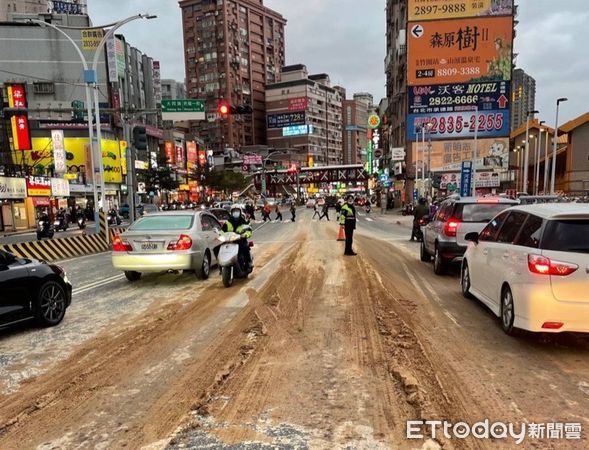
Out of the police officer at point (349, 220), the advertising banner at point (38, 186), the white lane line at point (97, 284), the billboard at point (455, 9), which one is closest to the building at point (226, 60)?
the billboard at point (455, 9)

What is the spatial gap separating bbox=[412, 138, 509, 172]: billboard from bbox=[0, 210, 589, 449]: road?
52.5 metres

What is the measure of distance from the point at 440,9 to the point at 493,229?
2260 inches

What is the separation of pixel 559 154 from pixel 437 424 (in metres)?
54.8

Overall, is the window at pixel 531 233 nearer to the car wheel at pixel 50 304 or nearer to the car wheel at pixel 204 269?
the car wheel at pixel 50 304

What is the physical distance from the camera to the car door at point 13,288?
5785 millimetres

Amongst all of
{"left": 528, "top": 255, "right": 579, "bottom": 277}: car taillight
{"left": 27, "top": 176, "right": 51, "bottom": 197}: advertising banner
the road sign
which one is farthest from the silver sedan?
{"left": 27, "top": 176, "right": 51, "bottom": 197}: advertising banner

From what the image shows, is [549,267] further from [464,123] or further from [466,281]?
[464,123]

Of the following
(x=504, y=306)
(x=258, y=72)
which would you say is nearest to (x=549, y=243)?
(x=504, y=306)

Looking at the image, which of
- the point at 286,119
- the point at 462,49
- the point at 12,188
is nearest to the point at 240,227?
the point at 12,188

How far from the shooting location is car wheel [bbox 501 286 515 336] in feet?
18.1

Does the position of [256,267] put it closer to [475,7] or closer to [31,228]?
[31,228]

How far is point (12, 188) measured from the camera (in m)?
32.5

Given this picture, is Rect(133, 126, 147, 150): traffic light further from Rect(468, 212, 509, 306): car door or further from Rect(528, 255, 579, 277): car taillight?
Rect(528, 255, 579, 277): car taillight

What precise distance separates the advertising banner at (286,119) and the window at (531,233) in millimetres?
142261
